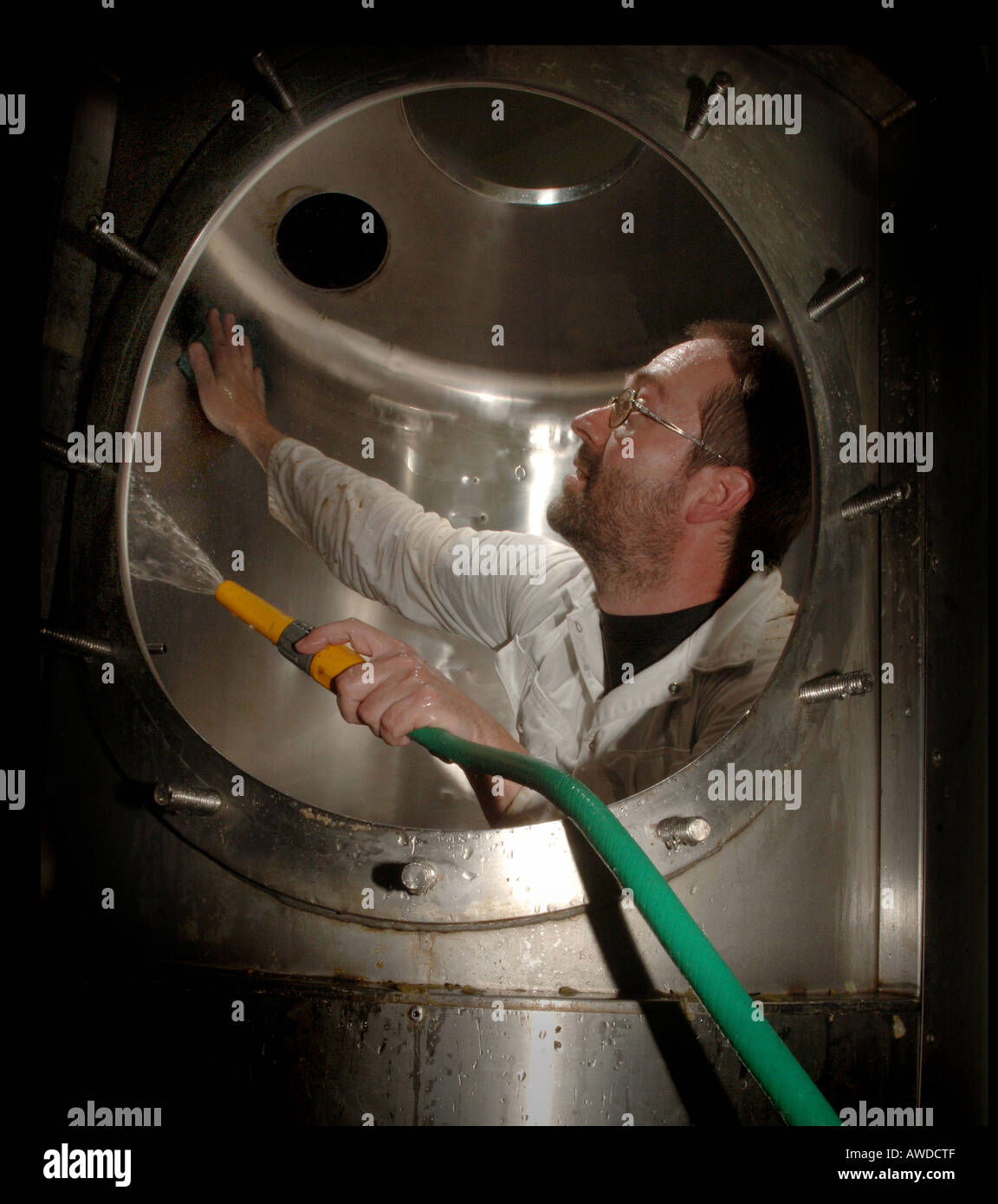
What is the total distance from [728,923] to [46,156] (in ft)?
3.07

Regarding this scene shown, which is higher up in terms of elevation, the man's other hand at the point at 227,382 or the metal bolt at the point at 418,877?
the man's other hand at the point at 227,382

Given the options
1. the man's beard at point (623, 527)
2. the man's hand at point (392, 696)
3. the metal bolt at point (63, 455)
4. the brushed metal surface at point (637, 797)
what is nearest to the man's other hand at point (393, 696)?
the man's hand at point (392, 696)

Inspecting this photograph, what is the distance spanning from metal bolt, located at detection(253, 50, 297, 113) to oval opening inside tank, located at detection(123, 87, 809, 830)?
40 centimetres

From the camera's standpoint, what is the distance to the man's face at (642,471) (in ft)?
4.34

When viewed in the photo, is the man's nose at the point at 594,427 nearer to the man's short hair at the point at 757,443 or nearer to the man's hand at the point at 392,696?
the man's short hair at the point at 757,443

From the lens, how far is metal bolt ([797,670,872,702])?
2.47ft

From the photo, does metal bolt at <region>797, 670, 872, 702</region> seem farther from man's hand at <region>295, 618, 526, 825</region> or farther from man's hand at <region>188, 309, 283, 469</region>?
man's hand at <region>188, 309, 283, 469</region>

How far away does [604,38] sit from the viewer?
2.52 ft

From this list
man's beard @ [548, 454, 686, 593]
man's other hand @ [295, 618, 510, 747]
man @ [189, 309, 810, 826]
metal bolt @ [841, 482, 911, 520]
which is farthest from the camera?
man's beard @ [548, 454, 686, 593]

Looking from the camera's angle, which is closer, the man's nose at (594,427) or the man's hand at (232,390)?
the man's hand at (232,390)

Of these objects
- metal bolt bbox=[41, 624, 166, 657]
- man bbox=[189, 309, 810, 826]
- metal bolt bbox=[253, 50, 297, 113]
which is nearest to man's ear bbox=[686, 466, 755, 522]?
man bbox=[189, 309, 810, 826]

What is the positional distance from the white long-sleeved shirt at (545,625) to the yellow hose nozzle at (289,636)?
14.5 inches
